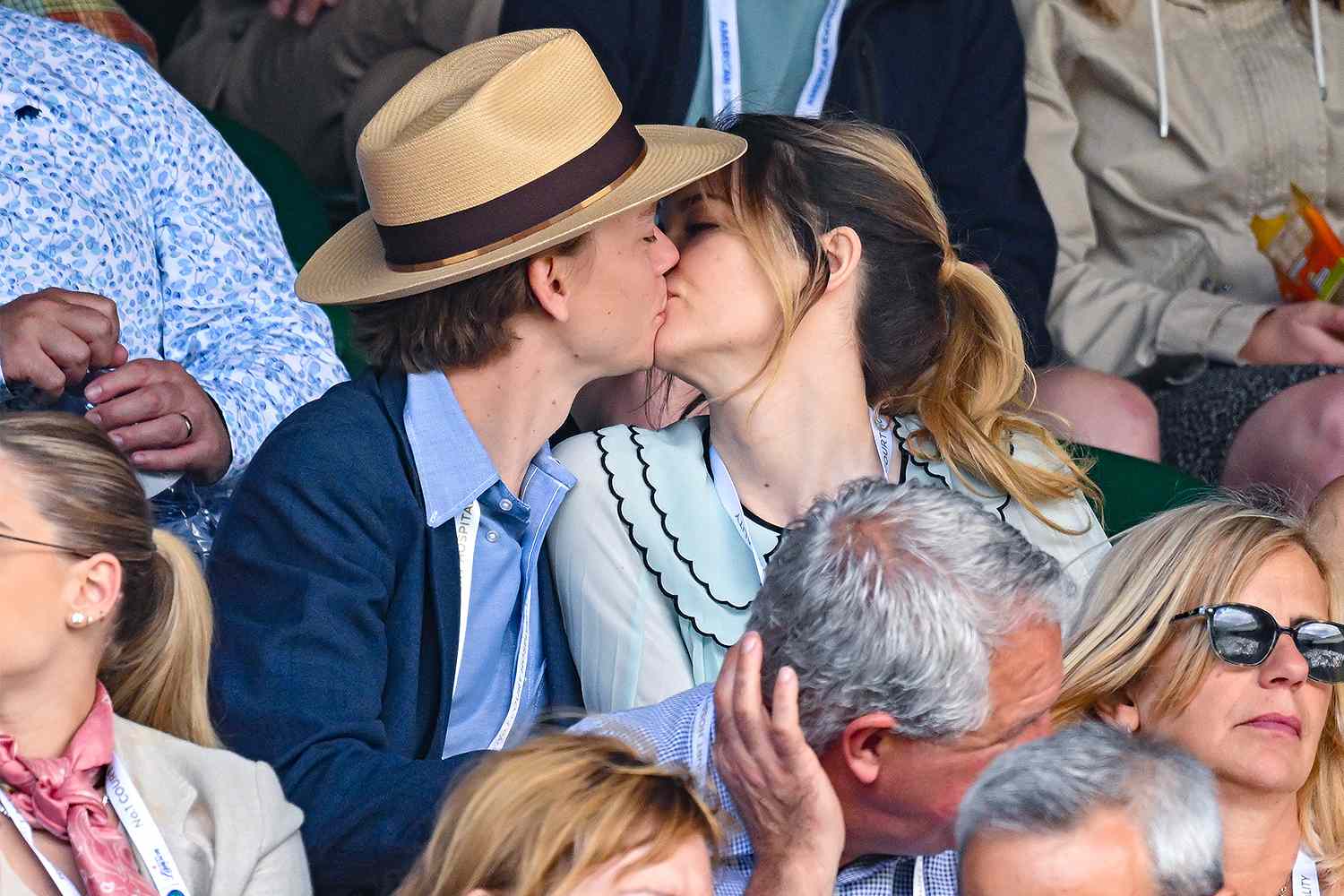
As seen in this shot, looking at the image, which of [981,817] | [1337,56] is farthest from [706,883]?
[1337,56]

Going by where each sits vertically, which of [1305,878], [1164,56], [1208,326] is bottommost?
[1305,878]

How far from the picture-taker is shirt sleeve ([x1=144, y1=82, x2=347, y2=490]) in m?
2.78

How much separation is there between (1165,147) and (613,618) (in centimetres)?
196

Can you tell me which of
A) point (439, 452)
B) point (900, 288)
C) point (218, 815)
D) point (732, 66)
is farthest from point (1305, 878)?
point (732, 66)

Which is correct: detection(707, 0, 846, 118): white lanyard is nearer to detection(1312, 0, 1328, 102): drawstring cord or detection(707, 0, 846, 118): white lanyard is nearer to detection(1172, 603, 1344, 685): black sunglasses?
detection(1312, 0, 1328, 102): drawstring cord

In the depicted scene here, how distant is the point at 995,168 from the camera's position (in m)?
3.55

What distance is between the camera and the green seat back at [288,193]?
338 centimetres

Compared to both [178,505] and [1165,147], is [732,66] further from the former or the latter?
[178,505]

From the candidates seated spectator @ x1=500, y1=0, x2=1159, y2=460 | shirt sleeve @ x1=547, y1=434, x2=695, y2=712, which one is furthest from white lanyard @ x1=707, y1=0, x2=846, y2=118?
shirt sleeve @ x1=547, y1=434, x2=695, y2=712

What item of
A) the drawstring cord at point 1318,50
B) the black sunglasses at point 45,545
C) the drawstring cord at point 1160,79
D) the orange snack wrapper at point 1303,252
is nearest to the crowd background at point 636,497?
the black sunglasses at point 45,545

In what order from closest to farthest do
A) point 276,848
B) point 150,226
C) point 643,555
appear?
point 276,848
point 643,555
point 150,226

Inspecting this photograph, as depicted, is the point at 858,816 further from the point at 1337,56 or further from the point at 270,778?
the point at 1337,56

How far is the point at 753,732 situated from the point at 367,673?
0.57 m

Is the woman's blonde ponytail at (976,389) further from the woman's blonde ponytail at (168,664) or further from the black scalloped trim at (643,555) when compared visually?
the woman's blonde ponytail at (168,664)
